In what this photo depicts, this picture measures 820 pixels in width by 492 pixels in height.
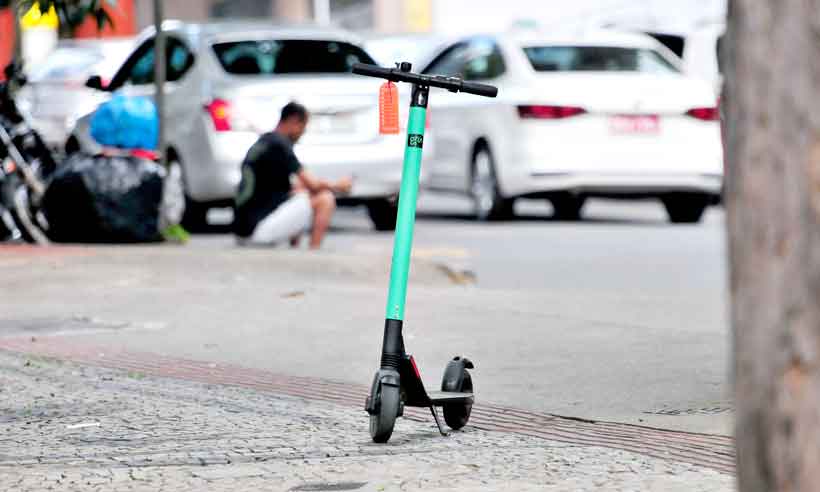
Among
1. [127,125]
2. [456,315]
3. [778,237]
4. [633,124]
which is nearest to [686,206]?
[633,124]

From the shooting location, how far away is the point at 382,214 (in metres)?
15.5

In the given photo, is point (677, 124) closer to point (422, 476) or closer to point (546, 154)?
point (546, 154)

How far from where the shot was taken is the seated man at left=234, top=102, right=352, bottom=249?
12156 mm

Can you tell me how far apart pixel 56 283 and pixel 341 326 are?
2.20 meters

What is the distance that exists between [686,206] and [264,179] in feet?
17.9

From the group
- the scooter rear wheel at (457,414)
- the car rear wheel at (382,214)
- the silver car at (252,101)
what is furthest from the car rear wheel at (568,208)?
the scooter rear wheel at (457,414)

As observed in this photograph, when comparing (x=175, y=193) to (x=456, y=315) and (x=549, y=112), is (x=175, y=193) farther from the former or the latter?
(x=456, y=315)

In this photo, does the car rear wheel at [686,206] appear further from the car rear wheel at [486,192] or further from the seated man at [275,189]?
the seated man at [275,189]

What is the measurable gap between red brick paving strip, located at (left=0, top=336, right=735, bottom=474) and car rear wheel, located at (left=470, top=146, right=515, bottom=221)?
319 inches

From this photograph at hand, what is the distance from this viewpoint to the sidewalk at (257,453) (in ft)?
16.0

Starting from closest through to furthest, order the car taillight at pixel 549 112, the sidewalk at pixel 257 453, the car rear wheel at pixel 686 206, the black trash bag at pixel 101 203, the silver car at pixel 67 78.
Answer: the sidewalk at pixel 257 453
the black trash bag at pixel 101 203
the car taillight at pixel 549 112
the car rear wheel at pixel 686 206
the silver car at pixel 67 78

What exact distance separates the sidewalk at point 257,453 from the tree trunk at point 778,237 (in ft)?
6.02

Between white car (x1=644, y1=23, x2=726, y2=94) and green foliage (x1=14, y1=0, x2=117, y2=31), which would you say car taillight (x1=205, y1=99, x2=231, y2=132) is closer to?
green foliage (x1=14, y1=0, x2=117, y2=31)

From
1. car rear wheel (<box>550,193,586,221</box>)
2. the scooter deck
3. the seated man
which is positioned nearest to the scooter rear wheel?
the scooter deck
